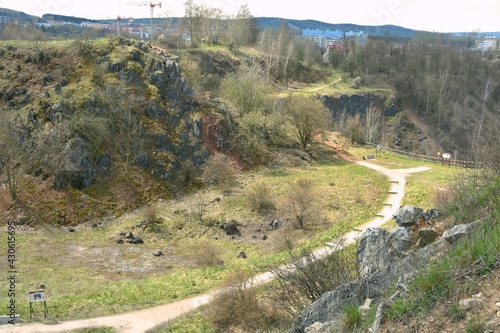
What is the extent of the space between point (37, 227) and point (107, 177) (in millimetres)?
6217

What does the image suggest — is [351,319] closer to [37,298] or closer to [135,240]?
[37,298]

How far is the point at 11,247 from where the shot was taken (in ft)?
76.2

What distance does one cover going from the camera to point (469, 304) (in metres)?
6.09

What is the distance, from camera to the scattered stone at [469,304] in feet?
19.8

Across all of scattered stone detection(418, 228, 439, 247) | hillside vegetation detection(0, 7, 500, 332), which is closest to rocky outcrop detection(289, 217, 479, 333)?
scattered stone detection(418, 228, 439, 247)

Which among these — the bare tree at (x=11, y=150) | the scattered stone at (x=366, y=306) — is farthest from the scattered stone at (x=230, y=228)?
the scattered stone at (x=366, y=306)

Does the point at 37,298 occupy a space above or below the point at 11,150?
below

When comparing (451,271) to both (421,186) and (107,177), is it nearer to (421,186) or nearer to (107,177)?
(421,186)

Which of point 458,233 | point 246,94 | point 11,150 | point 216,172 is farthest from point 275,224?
point 458,233

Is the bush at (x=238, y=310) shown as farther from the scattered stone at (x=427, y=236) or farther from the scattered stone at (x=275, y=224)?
the scattered stone at (x=275, y=224)

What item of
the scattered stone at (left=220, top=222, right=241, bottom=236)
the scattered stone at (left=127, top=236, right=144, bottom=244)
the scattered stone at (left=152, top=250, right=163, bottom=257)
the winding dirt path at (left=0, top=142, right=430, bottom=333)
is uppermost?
the winding dirt path at (left=0, top=142, right=430, bottom=333)

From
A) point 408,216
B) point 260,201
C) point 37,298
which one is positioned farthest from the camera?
point 260,201

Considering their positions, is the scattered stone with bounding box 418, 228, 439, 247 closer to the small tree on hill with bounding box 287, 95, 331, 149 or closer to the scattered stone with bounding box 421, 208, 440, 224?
the scattered stone with bounding box 421, 208, 440, 224

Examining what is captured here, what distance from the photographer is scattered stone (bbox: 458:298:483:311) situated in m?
6.04
